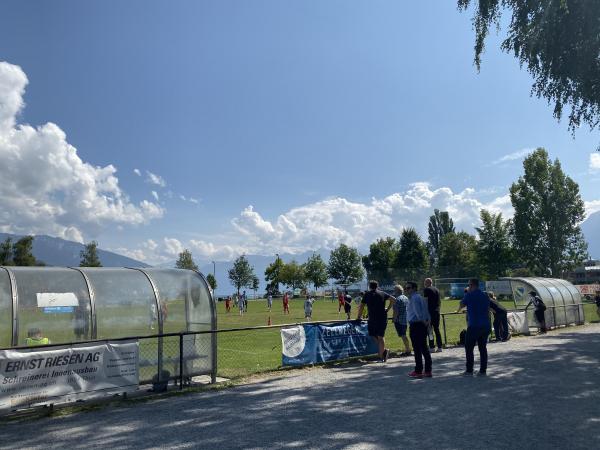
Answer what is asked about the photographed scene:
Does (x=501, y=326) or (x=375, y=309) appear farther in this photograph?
(x=501, y=326)

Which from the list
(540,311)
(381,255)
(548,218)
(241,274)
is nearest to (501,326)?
(540,311)

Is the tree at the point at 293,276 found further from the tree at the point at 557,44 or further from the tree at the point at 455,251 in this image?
the tree at the point at 557,44

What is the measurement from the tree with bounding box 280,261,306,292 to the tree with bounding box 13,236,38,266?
5145cm

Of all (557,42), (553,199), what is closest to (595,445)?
(557,42)

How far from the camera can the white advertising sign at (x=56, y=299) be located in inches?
342

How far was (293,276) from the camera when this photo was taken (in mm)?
98812

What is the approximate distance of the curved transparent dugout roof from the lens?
8453 mm

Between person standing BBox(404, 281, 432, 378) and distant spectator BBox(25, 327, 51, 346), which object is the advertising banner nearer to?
distant spectator BBox(25, 327, 51, 346)

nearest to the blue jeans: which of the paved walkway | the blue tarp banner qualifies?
the paved walkway

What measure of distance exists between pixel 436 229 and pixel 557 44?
95.9 meters

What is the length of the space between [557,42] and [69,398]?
49.9 feet

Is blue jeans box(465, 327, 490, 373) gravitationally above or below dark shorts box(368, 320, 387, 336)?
below

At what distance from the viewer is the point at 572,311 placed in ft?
74.3

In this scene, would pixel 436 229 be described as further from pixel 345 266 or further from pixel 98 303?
pixel 98 303
